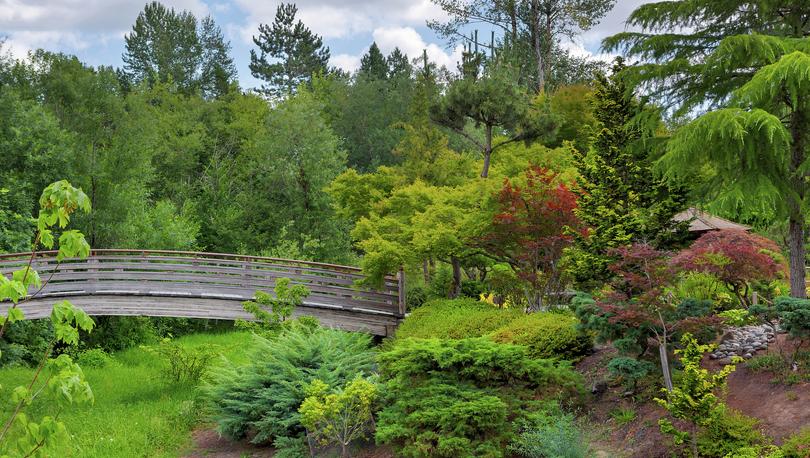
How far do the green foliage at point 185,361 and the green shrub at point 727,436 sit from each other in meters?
9.70

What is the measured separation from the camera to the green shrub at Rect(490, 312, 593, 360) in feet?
31.4

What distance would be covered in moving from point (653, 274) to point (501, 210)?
4151mm

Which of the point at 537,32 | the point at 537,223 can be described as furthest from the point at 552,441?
the point at 537,32

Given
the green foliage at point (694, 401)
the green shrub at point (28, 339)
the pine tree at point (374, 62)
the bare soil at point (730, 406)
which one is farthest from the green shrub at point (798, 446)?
the pine tree at point (374, 62)

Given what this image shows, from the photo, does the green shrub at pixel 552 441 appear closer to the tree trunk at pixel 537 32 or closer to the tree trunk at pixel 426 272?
the tree trunk at pixel 426 272

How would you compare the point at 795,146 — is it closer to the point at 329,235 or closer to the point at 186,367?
the point at 186,367

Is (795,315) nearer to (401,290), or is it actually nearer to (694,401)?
(694,401)

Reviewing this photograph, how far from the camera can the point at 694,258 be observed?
802 cm

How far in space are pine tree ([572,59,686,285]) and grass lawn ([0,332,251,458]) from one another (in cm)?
685

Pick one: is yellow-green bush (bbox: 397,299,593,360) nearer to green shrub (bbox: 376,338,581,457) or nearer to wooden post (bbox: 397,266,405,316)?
green shrub (bbox: 376,338,581,457)

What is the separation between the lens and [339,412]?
875cm

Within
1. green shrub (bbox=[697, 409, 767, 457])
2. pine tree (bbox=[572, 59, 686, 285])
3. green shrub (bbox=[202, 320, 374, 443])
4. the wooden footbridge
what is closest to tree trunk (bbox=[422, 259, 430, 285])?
the wooden footbridge

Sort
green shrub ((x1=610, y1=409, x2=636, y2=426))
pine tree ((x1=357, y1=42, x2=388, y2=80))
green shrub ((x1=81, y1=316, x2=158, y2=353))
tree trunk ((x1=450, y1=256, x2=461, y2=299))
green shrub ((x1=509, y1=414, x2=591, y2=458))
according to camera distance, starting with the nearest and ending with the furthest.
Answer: green shrub ((x1=509, y1=414, x2=591, y2=458)) → green shrub ((x1=610, y1=409, x2=636, y2=426)) → tree trunk ((x1=450, y1=256, x2=461, y2=299)) → green shrub ((x1=81, y1=316, x2=158, y2=353)) → pine tree ((x1=357, y1=42, x2=388, y2=80))

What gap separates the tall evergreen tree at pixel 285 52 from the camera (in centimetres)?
4562
